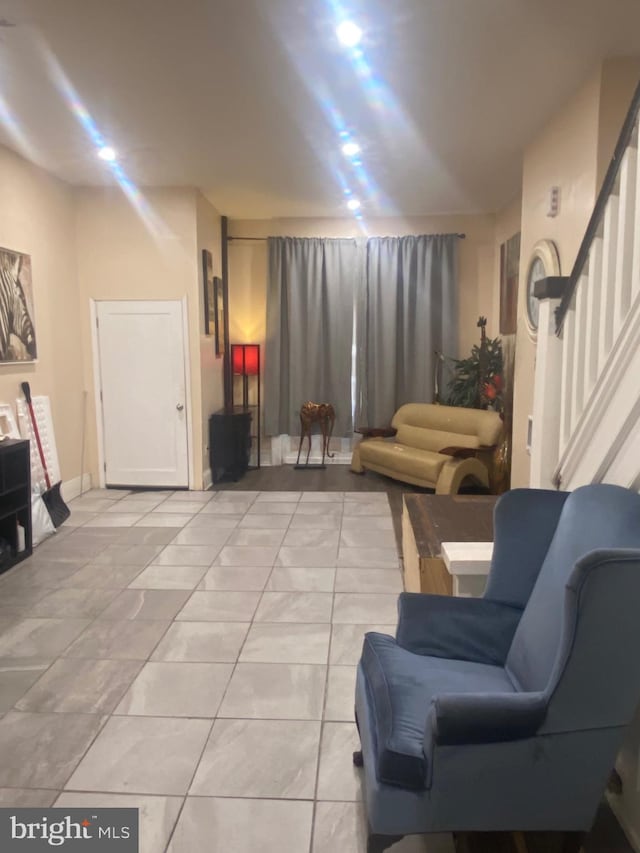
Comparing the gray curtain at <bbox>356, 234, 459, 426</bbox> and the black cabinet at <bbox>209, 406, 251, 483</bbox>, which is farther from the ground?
the gray curtain at <bbox>356, 234, 459, 426</bbox>

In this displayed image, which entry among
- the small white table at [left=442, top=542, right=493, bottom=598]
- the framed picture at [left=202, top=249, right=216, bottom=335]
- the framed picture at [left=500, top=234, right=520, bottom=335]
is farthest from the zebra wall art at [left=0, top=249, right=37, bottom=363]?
the framed picture at [left=500, top=234, right=520, bottom=335]

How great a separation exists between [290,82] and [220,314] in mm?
3395

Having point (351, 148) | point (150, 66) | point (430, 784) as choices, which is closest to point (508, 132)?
point (351, 148)

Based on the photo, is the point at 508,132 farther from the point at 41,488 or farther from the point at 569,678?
the point at 41,488

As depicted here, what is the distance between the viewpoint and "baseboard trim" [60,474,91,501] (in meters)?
5.38

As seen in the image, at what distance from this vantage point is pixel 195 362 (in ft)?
18.6

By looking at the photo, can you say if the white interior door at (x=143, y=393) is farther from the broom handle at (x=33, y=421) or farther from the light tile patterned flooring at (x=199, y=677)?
the light tile patterned flooring at (x=199, y=677)

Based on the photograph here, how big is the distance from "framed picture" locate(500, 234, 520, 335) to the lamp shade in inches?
109

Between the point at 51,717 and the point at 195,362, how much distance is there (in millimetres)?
3826

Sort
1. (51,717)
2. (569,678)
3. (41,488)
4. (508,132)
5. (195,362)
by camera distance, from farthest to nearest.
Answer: (195,362) → (41,488) → (508,132) → (51,717) → (569,678)

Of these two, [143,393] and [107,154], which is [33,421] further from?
[107,154]

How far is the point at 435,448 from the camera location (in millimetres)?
5898

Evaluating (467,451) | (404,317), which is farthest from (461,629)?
(404,317)

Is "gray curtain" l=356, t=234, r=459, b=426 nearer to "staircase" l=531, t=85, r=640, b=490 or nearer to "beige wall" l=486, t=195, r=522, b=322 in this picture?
"beige wall" l=486, t=195, r=522, b=322
